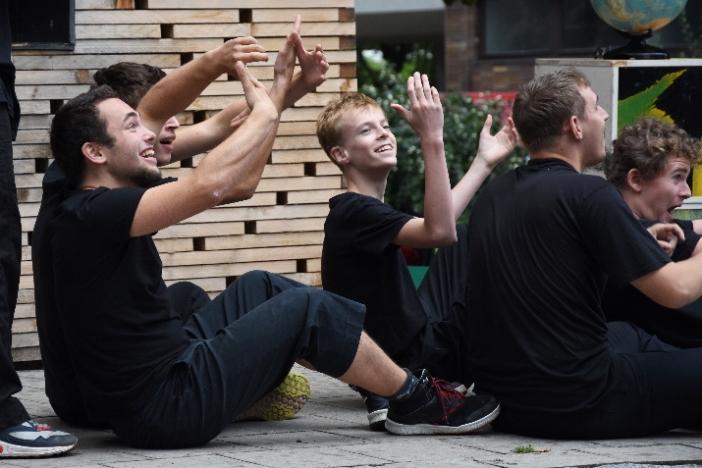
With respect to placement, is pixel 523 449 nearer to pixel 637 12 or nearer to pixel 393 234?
pixel 393 234

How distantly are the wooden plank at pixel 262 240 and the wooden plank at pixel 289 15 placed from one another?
100 centimetres

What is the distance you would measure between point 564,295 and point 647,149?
30.8 inches

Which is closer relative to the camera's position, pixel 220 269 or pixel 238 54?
pixel 238 54

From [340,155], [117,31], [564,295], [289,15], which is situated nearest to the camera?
[564,295]

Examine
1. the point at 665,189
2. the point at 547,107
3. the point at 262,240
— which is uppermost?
the point at 547,107

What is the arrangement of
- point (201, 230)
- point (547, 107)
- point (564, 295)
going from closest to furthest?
1. point (564, 295)
2. point (547, 107)
3. point (201, 230)

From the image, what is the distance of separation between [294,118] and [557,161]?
2268 mm

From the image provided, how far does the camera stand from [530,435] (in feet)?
14.0

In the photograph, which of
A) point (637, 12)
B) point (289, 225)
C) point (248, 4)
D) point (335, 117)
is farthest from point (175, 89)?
point (637, 12)

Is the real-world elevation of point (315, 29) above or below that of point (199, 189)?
above

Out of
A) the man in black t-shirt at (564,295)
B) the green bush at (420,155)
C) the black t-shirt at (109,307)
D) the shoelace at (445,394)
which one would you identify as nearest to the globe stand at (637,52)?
the man in black t-shirt at (564,295)

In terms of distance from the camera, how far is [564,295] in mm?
4113

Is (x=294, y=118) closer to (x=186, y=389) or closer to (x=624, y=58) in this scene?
(x=624, y=58)

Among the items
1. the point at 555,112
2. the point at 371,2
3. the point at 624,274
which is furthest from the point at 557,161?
the point at 371,2
